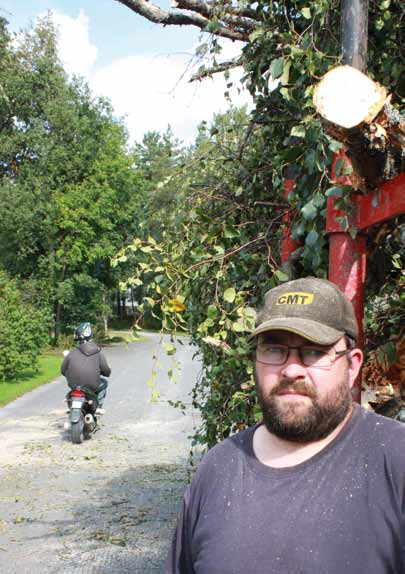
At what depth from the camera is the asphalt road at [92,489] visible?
5527 mm

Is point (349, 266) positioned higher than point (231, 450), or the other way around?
point (349, 266)

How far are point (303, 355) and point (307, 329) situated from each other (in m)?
0.08

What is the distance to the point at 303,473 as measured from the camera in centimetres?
187

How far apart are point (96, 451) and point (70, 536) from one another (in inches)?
145

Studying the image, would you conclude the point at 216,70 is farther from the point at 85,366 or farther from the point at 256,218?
the point at 85,366

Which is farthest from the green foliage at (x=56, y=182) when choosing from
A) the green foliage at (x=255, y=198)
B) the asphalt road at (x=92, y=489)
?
the green foliage at (x=255, y=198)

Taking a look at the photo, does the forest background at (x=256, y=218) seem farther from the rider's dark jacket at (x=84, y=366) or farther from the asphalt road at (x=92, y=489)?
the rider's dark jacket at (x=84, y=366)

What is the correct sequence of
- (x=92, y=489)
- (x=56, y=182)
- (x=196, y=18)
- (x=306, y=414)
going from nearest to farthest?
(x=306, y=414), (x=196, y=18), (x=92, y=489), (x=56, y=182)

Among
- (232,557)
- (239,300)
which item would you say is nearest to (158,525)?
(239,300)

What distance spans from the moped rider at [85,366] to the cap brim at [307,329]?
353 inches

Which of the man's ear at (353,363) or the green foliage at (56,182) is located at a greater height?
the green foliage at (56,182)

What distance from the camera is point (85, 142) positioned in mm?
34156

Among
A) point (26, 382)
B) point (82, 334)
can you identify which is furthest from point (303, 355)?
point (26, 382)

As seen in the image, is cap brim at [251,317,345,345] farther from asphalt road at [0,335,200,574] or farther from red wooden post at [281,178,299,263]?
asphalt road at [0,335,200,574]
